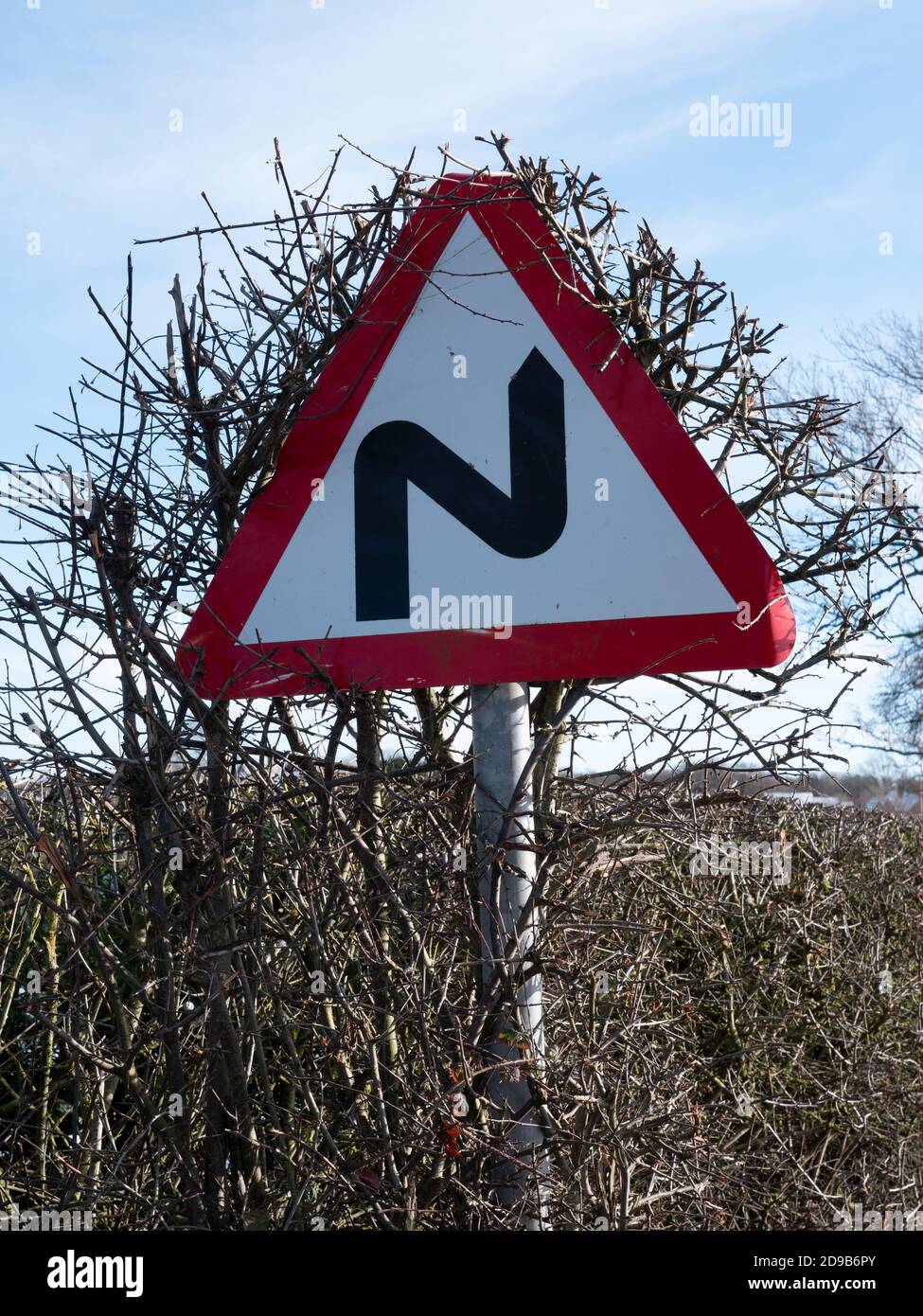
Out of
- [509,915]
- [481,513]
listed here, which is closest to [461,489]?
[481,513]

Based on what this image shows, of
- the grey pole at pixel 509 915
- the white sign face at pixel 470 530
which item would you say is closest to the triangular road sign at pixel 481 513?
the white sign face at pixel 470 530

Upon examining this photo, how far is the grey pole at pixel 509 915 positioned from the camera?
74.4 inches

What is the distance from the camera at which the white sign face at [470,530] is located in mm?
1956

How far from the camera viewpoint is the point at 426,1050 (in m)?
1.88

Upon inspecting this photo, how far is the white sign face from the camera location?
6.42ft

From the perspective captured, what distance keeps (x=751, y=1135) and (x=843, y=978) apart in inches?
33.3

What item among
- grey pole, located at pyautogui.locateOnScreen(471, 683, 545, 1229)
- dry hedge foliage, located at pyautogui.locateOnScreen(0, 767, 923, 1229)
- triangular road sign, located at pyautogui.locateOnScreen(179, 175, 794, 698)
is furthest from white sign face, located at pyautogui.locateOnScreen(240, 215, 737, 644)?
dry hedge foliage, located at pyautogui.locateOnScreen(0, 767, 923, 1229)

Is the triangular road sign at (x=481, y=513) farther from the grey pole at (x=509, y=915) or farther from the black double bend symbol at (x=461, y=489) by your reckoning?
the grey pole at (x=509, y=915)

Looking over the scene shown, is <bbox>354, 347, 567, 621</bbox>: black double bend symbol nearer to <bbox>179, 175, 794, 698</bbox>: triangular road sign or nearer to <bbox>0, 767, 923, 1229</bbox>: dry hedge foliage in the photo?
<bbox>179, 175, 794, 698</bbox>: triangular road sign

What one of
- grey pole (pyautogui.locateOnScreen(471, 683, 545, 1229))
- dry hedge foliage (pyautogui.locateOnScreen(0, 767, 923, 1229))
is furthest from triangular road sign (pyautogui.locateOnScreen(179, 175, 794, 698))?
dry hedge foliage (pyautogui.locateOnScreen(0, 767, 923, 1229))

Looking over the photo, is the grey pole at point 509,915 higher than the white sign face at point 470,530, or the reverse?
the white sign face at point 470,530

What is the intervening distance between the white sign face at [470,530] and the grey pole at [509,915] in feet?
0.60

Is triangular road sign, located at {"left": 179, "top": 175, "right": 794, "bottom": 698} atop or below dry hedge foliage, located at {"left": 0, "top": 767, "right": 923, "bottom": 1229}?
atop

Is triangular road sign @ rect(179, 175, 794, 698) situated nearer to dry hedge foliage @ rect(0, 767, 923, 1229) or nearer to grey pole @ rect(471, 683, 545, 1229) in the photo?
grey pole @ rect(471, 683, 545, 1229)
